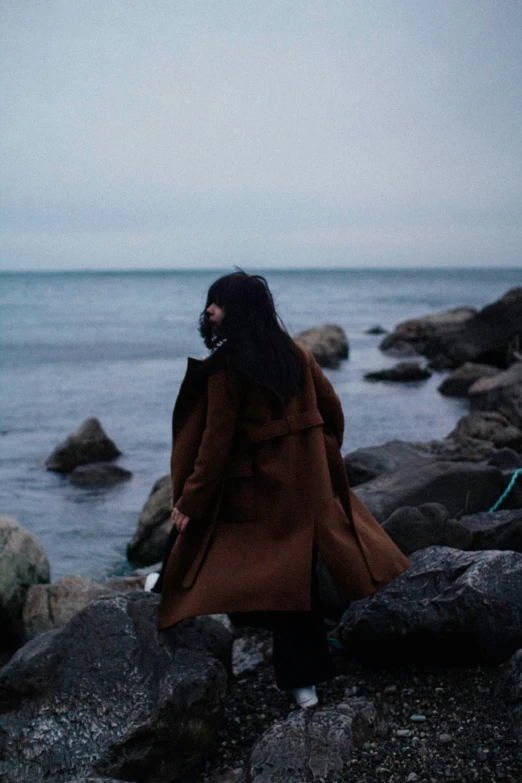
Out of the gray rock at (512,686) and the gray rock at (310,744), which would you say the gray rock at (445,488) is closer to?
the gray rock at (512,686)

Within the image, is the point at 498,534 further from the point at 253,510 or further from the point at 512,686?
the point at 253,510

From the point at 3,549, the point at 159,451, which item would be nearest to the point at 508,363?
the point at 159,451

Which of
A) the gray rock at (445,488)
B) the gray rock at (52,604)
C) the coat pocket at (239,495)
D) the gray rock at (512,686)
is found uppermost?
the coat pocket at (239,495)

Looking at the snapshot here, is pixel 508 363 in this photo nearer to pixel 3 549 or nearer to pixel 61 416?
pixel 61 416

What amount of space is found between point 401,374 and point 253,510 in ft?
54.8

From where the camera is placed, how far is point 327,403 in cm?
446

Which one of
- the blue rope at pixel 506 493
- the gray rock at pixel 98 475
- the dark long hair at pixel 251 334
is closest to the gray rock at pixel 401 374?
the gray rock at pixel 98 475

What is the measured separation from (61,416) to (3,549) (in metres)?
10.0

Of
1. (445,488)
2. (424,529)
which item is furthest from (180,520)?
(445,488)

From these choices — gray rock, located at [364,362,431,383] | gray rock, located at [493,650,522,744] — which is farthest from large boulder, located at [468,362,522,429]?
gray rock, located at [493,650,522,744]

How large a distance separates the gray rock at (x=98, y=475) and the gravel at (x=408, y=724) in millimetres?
6515

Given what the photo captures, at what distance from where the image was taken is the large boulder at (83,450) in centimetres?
1184

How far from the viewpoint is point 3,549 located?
637cm

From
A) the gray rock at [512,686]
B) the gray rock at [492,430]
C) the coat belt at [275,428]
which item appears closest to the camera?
the gray rock at [512,686]
